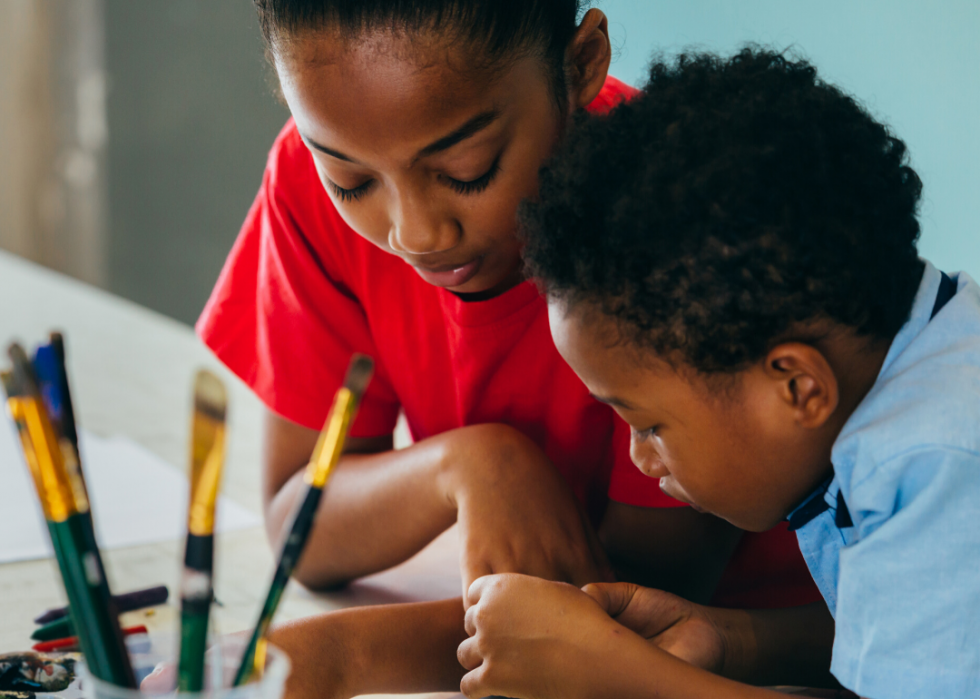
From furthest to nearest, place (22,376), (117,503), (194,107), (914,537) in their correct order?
(194,107)
(117,503)
(914,537)
(22,376)

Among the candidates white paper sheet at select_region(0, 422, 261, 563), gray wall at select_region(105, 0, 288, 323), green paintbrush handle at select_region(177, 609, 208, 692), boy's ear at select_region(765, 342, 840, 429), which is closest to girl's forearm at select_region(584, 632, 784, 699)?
boy's ear at select_region(765, 342, 840, 429)

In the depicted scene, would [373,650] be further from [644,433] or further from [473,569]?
[644,433]

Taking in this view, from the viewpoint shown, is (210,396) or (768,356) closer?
(210,396)

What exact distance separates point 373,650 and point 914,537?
0.24 m

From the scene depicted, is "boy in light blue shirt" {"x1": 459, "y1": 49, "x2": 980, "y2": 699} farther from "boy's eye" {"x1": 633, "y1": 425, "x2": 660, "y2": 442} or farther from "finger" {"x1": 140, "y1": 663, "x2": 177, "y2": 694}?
"finger" {"x1": 140, "y1": 663, "x2": 177, "y2": 694}

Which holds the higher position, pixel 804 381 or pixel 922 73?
pixel 922 73

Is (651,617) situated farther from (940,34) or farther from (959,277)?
(940,34)

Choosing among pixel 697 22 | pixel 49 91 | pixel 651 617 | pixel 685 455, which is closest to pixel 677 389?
pixel 685 455

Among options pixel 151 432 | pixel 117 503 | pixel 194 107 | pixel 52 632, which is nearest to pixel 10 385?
pixel 52 632

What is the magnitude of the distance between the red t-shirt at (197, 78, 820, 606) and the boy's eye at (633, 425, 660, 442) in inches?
5.7

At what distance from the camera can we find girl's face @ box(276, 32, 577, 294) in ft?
1.44

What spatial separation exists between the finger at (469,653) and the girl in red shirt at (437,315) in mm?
54

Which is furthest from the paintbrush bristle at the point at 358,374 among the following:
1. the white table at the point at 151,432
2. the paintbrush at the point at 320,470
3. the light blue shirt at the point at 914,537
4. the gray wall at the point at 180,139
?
the gray wall at the point at 180,139

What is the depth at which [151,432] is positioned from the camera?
3.12 feet
